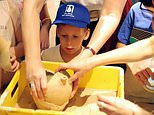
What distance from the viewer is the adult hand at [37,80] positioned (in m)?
1.26

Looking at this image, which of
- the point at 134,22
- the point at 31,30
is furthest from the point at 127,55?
the point at 134,22

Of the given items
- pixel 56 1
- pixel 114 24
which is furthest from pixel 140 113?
pixel 56 1

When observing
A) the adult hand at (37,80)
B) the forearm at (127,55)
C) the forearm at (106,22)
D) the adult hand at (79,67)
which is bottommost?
the adult hand at (37,80)

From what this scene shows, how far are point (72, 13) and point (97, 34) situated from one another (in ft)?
0.54

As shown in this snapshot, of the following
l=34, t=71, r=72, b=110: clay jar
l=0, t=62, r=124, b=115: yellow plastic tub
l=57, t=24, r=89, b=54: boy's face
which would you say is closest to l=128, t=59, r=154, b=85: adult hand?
l=0, t=62, r=124, b=115: yellow plastic tub

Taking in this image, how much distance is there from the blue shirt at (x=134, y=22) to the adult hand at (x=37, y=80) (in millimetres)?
600

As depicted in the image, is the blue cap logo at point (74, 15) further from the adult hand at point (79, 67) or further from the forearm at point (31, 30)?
the adult hand at point (79, 67)

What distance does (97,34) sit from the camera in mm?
1456

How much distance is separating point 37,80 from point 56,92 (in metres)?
0.08

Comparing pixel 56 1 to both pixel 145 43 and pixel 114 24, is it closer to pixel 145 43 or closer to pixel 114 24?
pixel 114 24

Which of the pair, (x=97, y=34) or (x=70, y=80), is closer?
(x=70, y=80)

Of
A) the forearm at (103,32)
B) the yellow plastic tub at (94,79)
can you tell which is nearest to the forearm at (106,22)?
the forearm at (103,32)

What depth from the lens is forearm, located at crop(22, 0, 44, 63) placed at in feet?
4.42

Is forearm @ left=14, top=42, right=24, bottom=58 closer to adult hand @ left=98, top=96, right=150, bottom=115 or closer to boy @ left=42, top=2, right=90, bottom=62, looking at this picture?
boy @ left=42, top=2, right=90, bottom=62
